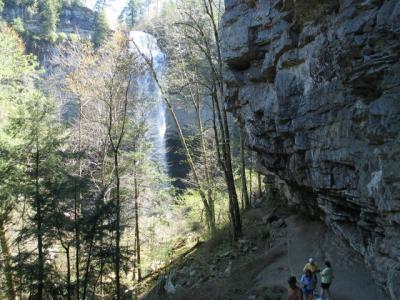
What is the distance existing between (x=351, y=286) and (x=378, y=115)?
549 cm

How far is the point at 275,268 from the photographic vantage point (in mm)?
13281

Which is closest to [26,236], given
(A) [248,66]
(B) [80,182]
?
(B) [80,182]

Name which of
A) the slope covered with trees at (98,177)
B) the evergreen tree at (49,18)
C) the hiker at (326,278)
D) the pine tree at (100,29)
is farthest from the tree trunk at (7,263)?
the evergreen tree at (49,18)

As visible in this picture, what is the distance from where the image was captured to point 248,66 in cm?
1398

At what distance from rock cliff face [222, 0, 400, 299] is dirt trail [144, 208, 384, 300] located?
4.48 feet

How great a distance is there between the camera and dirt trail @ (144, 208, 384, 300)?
10984 millimetres

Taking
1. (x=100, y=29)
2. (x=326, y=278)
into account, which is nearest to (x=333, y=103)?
(x=326, y=278)

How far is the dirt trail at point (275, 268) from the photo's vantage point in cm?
1098

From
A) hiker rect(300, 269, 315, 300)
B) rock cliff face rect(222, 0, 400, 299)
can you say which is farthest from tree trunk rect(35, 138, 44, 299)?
hiker rect(300, 269, 315, 300)

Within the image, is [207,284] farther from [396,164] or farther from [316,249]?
[396,164]

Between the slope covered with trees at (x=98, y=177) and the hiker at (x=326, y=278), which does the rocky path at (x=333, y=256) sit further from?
the slope covered with trees at (x=98, y=177)

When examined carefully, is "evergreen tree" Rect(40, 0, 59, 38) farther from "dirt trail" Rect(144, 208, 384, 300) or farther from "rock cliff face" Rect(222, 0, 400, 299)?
"dirt trail" Rect(144, 208, 384, 300)

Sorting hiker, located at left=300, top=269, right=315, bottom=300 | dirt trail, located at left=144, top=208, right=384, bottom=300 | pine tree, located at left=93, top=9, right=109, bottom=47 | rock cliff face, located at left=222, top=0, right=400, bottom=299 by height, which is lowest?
dirt trail, located at left=144, top=208, right=384, bottom=300

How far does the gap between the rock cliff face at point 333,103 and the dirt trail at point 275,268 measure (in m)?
1.37
